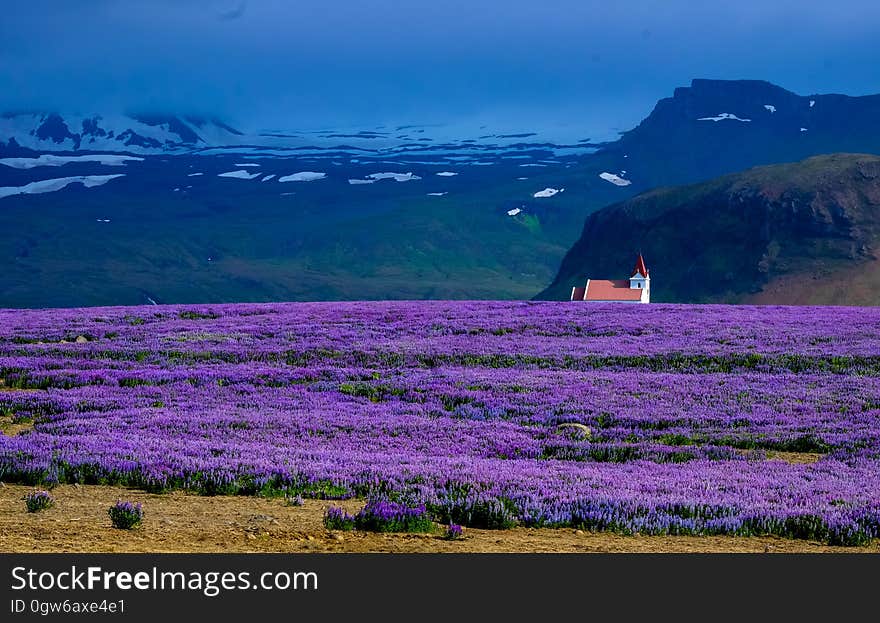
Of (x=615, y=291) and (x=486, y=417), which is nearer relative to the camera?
(x=486, y=417)

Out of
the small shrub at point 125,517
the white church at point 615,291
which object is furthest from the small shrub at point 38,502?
the white church at point 615,291

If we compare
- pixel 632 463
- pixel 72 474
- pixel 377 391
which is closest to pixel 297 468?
pixel 72 474

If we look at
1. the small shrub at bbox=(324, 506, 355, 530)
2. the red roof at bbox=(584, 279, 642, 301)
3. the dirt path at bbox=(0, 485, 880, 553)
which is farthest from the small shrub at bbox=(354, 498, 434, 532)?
the red roof at bbox=(584, 279, 642, 301)

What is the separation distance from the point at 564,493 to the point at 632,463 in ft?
14.1

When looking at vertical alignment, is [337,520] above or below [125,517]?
below

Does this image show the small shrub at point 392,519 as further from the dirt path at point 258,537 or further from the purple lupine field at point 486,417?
the purple lupine field at point 486,417

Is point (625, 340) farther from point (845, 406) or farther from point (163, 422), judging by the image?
point (163, 422)

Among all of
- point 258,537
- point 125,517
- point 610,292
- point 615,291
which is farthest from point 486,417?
point 615,291

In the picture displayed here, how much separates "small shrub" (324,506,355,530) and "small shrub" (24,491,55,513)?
3.72 m

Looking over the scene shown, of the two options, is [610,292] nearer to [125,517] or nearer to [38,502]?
[38,502]

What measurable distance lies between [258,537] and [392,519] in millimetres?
1621

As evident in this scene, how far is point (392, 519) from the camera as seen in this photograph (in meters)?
12.5

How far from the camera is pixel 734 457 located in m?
19.2

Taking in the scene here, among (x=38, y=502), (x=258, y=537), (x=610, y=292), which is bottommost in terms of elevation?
(x=610, y=292)
